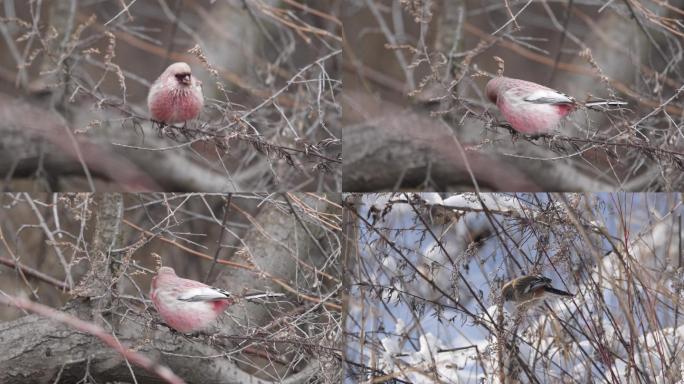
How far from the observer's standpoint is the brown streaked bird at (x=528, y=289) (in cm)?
208

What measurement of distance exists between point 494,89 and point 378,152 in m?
0.32

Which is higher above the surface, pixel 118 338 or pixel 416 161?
pixel 416 161

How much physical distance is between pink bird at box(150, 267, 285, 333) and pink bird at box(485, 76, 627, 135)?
75 cm

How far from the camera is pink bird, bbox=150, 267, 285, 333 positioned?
2.11 meters

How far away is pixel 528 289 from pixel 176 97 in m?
0.92

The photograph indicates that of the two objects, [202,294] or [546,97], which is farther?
[202,294]

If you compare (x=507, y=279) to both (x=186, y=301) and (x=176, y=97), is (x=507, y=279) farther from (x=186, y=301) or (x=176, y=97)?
(x=176, y=97)

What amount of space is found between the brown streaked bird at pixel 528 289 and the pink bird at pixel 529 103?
1.13 feet

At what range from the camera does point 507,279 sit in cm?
209

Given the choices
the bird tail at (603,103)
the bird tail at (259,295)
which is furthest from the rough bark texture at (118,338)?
the bird tail at (603,103)

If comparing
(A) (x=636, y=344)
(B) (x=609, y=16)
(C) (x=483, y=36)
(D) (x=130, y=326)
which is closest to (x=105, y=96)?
(D) (x=130, y=326)

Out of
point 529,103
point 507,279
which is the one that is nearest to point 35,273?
point 507,279

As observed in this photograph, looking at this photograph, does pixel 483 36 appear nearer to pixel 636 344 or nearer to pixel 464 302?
pixel 464 302

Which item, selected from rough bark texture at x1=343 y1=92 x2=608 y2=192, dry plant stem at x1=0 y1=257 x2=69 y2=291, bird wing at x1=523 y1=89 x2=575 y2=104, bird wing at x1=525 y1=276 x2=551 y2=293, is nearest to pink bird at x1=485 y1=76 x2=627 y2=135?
bird wing at x1=523 y1=89 x2=575 y2=104
